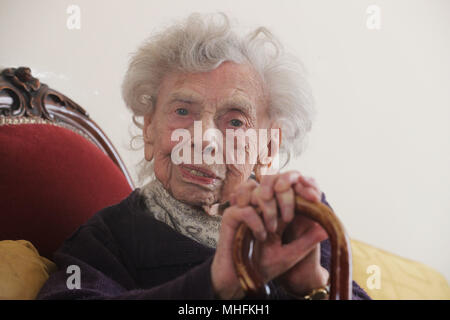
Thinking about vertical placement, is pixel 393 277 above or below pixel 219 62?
below

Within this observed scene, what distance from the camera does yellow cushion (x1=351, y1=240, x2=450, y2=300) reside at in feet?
4.51

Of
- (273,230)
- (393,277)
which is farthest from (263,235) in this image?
(393,277)

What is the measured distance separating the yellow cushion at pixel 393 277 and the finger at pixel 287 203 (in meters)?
0.83

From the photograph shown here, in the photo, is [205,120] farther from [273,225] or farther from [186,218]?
[273,225]

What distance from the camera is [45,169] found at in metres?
1.22

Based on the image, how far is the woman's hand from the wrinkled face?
331mm

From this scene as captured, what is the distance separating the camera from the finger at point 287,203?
2.10 ft

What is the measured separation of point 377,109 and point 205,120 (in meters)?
1.39

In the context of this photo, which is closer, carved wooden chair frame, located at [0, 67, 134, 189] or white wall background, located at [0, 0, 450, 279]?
carved wooden chair frame, located at [0, 67, 134, 189]

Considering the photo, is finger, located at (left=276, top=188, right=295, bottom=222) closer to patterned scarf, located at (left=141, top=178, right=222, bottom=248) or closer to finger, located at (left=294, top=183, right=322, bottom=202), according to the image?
finger, located at (left=294, top=183, right=322, bottom=202)

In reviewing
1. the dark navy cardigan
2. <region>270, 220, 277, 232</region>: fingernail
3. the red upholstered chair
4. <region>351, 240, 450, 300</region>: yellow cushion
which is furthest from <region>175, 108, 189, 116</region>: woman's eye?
<region>351, 240, 450, 300</region>: yellow cushion
